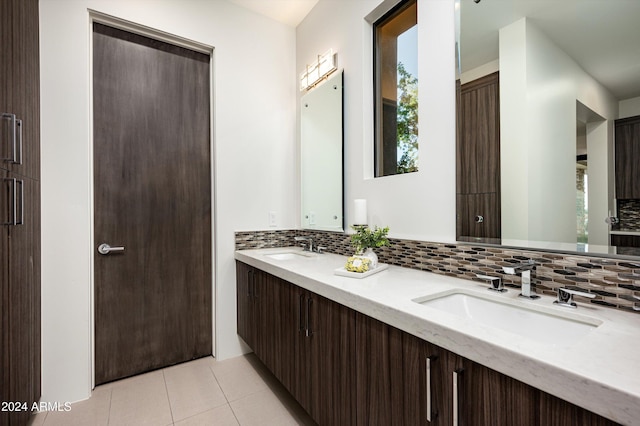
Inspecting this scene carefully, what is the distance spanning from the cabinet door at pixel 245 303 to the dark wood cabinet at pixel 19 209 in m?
1.23

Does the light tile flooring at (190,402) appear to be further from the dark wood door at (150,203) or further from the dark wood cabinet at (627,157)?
the dark wood cabinet at (627,157)

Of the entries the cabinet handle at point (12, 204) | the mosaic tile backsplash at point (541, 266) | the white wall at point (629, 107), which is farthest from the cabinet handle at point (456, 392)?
the cabinet handle at point (12, 204)

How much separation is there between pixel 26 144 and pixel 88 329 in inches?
47.9

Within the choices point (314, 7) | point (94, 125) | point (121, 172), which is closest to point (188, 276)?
point (121, 172)

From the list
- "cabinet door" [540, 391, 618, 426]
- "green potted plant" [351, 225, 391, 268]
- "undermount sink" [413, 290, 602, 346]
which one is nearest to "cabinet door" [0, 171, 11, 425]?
"green potted plant" [351, 225, 391, 268]

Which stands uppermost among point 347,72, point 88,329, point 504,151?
point 347,72

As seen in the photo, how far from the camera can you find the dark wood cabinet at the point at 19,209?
1310mm

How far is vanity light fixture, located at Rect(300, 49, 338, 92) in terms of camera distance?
2297 millimetres

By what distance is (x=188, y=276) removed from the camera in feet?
7.95

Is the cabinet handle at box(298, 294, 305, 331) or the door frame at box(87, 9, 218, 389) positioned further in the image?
the door frame at box(87, 9, 218, 389)

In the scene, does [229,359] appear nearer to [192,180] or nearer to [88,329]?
[88,329]

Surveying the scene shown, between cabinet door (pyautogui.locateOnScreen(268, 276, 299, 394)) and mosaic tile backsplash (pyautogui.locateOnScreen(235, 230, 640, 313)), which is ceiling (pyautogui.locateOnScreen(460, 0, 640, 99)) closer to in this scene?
mosaic tile backsplash (pyautogui.locateOnScreen(235, 230, 640, 313))

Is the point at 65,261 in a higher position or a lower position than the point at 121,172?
lower

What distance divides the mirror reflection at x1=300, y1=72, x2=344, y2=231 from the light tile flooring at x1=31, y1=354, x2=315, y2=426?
4.05 ft
